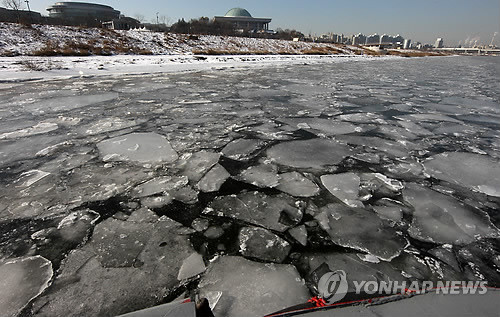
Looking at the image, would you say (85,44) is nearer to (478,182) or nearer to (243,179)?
(243,179)

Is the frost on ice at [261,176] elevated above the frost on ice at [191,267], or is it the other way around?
the frost on ice at [261,176]

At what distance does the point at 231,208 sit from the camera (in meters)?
1.47

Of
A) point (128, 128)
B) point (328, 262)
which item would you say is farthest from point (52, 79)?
point (328, 262)

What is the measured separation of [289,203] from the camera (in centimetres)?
153

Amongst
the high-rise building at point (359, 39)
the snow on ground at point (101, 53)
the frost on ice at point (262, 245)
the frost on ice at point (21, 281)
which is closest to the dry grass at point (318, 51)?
the snow on ground at point (101, 53)

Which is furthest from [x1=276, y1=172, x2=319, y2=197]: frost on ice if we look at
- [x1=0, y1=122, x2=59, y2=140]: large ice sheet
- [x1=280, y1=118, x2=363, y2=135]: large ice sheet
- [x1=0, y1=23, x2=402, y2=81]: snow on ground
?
[x1=0, y1=23, x2=402, y2=81]: snow on ground

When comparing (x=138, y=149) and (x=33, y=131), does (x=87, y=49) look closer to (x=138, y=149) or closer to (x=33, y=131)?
(x=33, y=131)

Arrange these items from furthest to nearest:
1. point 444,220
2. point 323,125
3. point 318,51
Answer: point 318,51, point 323,125, point 444,220

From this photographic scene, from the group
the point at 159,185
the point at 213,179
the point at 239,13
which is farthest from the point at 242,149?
the point at 239,13

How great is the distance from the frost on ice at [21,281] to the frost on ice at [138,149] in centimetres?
104

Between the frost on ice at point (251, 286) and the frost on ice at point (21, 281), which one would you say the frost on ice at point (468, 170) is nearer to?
the frost on ice at point (251, 286)

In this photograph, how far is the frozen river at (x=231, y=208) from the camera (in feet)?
3.31

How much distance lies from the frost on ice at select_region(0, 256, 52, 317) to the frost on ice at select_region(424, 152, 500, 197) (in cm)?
251

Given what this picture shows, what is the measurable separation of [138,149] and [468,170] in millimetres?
2856
